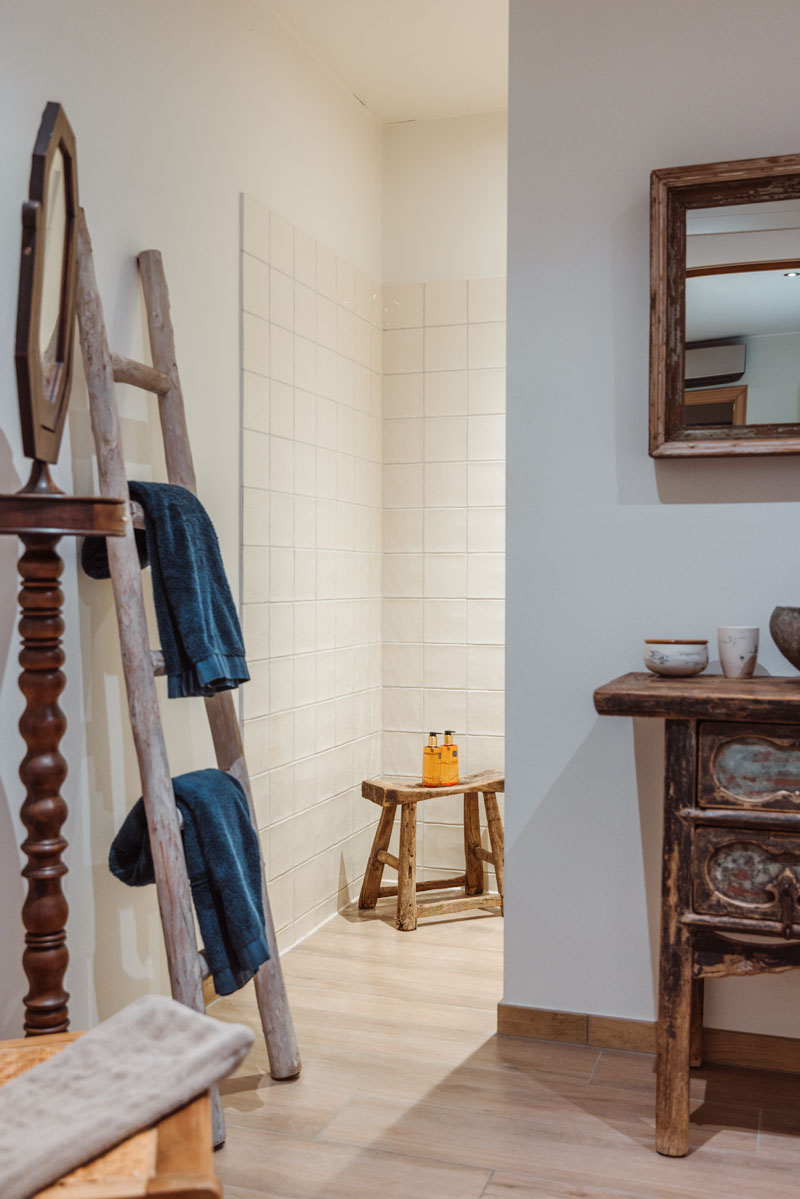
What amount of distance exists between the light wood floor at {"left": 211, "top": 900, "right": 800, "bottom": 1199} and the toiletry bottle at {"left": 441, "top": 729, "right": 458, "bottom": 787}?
74 centimetres

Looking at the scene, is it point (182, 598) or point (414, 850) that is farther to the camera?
point (414, 850)

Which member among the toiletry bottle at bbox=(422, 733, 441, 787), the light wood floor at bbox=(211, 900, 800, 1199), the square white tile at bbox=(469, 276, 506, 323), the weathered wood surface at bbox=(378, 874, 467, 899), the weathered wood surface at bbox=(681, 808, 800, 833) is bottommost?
the light wood floor at bbox=(211, 900, 800, 1199)

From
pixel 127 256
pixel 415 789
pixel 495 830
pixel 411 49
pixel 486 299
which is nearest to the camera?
pixel 127 256

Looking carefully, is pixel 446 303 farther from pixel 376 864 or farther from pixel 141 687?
pixel 141 687

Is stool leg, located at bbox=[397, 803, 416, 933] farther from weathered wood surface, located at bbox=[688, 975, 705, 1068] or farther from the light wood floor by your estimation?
weathered wood surface, located at bbox=[688, 975, 705, 1068]

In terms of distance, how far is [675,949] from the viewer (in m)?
1.92

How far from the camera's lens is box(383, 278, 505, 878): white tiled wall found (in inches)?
143

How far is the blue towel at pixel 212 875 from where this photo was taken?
6.72 feet

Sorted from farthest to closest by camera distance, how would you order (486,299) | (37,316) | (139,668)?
(486,299), (139,668), (37,316)

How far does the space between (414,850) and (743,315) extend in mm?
1804

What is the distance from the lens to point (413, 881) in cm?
323

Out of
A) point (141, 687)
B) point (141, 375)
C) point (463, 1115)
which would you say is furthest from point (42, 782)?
point (463, 1115)

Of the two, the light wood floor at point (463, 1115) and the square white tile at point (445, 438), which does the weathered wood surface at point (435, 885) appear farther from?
the square white tile at point (445, 438)

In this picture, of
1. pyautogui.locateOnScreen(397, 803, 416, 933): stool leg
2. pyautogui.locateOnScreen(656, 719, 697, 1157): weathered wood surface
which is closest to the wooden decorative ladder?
pyautogui.locateOnScreen(656, 719, 697, 1157): weathered wood surface
